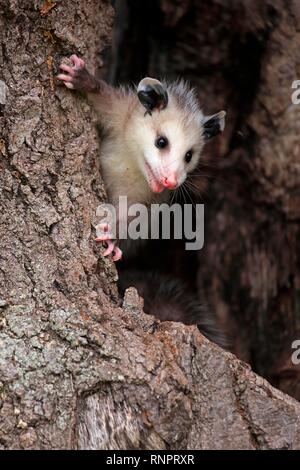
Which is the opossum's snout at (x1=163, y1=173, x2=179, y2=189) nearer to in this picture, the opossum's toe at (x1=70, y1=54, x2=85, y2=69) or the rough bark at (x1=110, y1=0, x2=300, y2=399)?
the opossum's toe at (x1=70, y1=54, x2=85, y2=69)

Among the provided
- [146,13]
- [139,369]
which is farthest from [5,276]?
[146,13]

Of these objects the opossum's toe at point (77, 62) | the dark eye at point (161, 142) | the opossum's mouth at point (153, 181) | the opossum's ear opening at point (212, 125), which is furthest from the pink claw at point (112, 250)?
the opossum's ear opening at point (212, 125)

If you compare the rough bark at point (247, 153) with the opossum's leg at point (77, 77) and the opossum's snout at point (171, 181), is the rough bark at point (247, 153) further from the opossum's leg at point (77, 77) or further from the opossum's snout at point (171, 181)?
the opossum's leg at point (77, 77)

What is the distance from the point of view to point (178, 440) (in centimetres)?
245

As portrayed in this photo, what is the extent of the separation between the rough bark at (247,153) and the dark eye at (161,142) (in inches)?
28.4

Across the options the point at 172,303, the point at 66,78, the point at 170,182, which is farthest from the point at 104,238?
the point at 172,303

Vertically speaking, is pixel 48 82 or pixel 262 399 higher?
pixel 48 82

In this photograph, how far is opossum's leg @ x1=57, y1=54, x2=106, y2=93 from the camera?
2963mm

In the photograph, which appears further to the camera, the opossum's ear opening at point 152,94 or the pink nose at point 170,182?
the opossum's ear opening at point 152,94

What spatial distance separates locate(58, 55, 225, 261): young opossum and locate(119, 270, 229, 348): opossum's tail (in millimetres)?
503

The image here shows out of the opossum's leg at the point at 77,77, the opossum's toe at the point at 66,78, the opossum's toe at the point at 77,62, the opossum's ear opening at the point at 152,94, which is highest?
the opossum's ear opening at the point at 152,94

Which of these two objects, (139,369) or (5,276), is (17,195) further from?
(139,369)

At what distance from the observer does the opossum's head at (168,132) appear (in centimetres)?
334

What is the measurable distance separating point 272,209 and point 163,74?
990 mm
